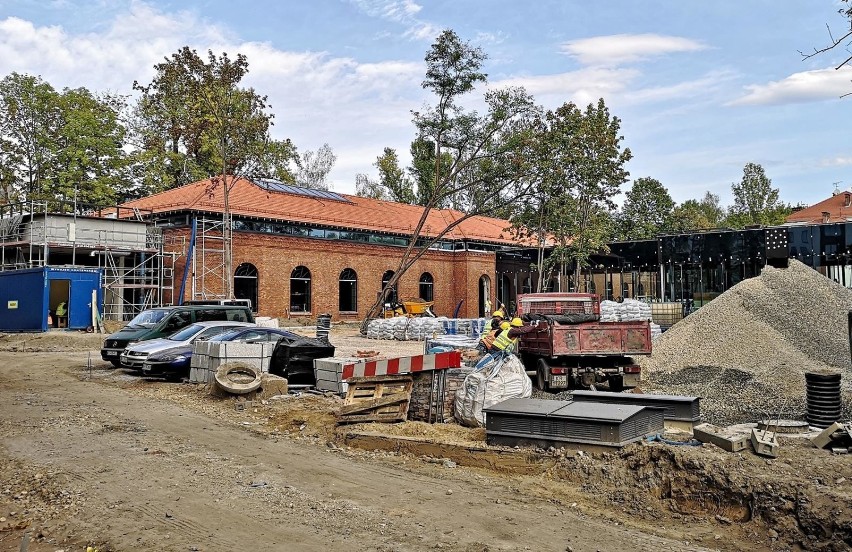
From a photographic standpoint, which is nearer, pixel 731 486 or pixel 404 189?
pixel 731 486

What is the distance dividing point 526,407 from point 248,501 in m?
3.83

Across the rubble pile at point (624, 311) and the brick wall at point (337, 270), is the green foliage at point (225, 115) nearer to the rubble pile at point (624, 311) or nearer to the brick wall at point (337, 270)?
the brick wall at point (337, 270)

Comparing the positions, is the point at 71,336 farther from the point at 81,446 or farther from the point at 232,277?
the point at 81,446

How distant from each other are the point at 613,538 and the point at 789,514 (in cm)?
186

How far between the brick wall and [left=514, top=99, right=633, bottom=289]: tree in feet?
30.1

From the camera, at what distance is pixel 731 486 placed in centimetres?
719

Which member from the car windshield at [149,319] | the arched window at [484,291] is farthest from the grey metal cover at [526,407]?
the arched window at [484,291]

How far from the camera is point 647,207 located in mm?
67125

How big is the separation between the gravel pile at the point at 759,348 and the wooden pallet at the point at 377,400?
223 inches

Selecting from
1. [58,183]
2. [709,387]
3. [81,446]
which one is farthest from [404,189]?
[81,446]

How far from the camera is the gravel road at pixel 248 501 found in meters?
6.10

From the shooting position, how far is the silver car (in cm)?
1719

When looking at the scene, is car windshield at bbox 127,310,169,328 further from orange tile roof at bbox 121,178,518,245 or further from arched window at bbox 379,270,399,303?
arched window at bbox 379,270,399,303

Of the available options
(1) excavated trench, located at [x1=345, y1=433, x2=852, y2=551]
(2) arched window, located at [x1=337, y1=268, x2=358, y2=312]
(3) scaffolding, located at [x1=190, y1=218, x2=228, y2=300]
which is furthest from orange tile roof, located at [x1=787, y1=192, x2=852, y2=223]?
(1) excavated trench, located at [x1=345, y1=433, x2=852, y2=551]
